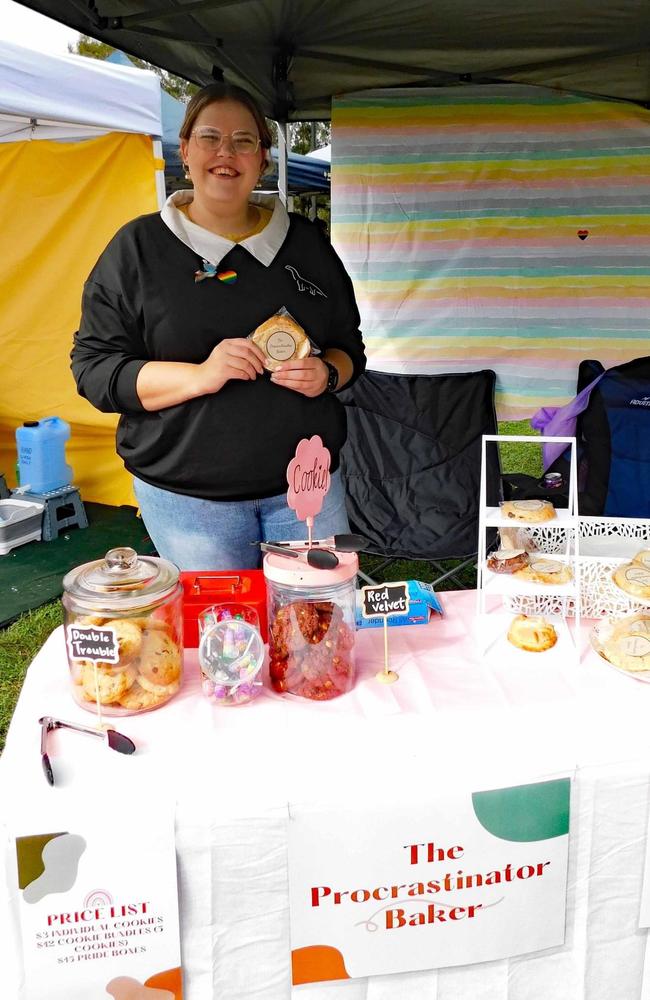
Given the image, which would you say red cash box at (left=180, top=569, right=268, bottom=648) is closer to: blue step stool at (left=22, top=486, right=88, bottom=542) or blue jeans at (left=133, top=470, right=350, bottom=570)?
blue jeans at (left=133, top=470, right=350, bottom=570)

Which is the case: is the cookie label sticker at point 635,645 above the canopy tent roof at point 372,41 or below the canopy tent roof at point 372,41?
below

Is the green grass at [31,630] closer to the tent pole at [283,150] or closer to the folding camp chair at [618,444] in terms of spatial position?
the folding camp chair at [618,444]

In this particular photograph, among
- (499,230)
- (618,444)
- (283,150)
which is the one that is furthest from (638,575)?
(283,150)

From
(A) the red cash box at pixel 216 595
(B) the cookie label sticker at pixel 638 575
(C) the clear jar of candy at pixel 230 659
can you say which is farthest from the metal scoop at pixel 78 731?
(B) the cookie label sticker at pixel 638 575

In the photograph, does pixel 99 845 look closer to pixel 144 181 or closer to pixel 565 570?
Answer: pixel 565 570

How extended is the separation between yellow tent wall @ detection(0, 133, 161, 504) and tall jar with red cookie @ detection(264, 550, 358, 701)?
3.12 m

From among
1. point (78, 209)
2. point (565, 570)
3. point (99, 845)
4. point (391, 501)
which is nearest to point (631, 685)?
point (565, 570)

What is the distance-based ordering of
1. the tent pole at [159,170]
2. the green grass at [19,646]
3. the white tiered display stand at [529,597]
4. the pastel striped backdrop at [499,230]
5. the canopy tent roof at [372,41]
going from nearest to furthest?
the white tiered display stand at [529,597]
the canopy tent roof at [372,41]
the green grass at [19,646]
the pastel striped backdrop at [499,230]
the tent pole at [159,170]

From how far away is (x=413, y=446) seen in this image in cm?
331

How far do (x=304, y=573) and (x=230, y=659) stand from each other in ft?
0.52

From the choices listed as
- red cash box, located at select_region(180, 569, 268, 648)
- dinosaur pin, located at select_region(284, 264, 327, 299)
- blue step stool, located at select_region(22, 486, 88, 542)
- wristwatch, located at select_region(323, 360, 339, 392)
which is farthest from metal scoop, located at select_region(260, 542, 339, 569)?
blue step stool, located at select_region(22, 486, 88, 542)

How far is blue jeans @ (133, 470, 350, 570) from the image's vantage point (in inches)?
60.6

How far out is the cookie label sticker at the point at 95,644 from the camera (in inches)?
37.3

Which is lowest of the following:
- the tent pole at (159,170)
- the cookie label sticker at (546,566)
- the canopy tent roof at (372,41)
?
the cookie label sticker at (546,566)
